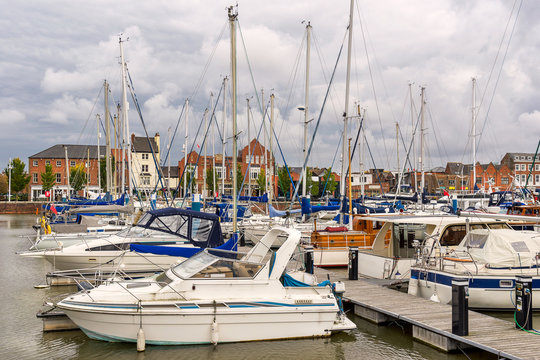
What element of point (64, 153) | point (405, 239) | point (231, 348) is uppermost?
point (64, 153)

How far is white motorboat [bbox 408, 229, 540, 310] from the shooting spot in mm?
12969

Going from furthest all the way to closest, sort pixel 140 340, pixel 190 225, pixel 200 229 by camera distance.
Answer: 1. pixel 200 229
2. pixel 190 225
3. pixel 140 340

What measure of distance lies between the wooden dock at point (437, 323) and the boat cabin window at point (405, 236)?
2601 millimetres

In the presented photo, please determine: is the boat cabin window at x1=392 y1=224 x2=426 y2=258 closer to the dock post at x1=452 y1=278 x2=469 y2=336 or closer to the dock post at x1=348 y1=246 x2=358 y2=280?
the dock post at x1=348 y1=246 x2=358 y2=280

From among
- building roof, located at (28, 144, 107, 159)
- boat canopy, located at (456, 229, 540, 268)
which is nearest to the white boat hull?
boat canopy, located at (456, 229, 540, 268)

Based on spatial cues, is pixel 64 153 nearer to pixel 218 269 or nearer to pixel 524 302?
pixel 218 269

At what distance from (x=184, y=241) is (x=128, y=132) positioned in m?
15.3

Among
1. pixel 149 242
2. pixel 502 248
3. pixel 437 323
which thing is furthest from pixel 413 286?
pixel 149 242

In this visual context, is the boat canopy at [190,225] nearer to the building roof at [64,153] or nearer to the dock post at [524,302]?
the dock post at [524,302]

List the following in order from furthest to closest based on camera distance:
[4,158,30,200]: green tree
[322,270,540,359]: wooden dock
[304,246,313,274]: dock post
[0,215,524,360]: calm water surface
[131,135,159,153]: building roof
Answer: [131,135,159,153]: building roof
[4,158,30,200]: green tree
[304,246,313,274]: dock post
[0,215,524,360]: calm water surface
[322,270,540,359]: wooden dock

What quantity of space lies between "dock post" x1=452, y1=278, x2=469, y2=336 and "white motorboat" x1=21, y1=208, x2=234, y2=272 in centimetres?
780

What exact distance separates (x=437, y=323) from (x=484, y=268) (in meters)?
3.29

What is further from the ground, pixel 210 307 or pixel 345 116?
pixel 345 116

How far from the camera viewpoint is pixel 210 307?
10.9m
